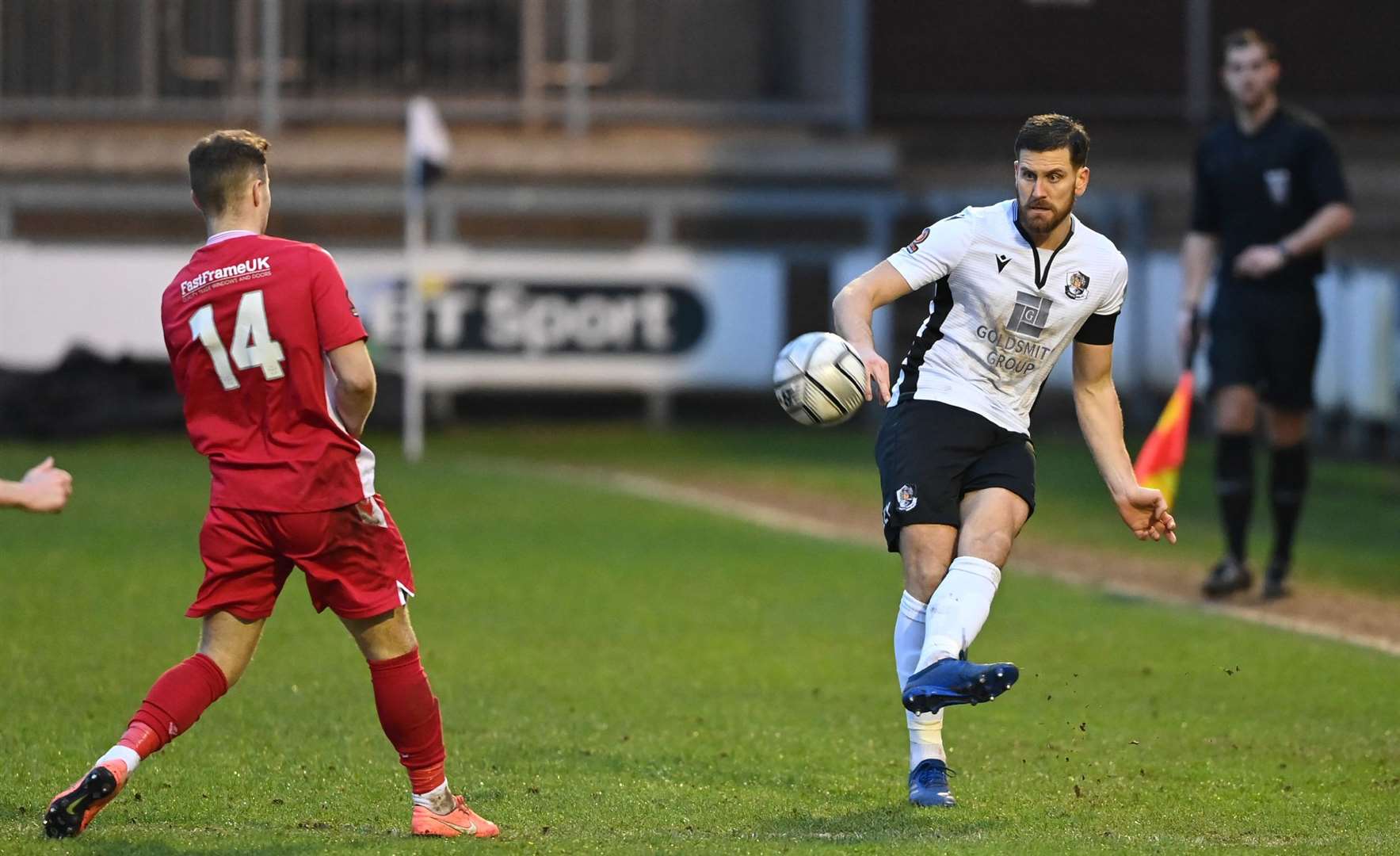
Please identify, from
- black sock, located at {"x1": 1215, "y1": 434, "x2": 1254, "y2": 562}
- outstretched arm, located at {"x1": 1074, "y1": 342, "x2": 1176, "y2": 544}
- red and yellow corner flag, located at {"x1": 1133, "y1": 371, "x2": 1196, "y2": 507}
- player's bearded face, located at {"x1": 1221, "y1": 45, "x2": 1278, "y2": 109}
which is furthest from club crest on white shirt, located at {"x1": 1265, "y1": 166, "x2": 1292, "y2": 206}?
outstretched arm, located at {"x1": 1074, "y1": 342, "x2": 1176, "y2": 544}

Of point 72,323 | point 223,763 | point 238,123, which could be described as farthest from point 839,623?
point 238,123

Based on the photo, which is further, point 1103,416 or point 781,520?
point 781,520

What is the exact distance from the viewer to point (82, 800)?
17.4 ft

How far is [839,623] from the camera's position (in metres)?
10.3

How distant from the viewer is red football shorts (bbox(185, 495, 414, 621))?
5.54 m

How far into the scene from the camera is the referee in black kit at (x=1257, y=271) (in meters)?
10.8

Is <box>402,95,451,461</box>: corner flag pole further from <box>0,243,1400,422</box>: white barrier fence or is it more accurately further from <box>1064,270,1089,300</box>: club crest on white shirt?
<box>1064,270,1089,300</box>: club crest on white shirt

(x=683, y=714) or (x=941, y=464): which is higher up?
(x=941, y=464)

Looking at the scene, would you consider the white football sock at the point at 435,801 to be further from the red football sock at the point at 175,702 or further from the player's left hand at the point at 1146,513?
the player's left hand at the point at 1146,513

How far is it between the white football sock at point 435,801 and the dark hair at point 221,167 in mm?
1656

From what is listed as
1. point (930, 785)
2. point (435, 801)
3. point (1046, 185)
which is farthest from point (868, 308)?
point (435, 801)

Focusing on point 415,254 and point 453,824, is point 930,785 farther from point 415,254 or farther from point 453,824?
point 415,254

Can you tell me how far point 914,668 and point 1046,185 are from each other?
1499mm

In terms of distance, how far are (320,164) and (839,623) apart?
13544 mm
